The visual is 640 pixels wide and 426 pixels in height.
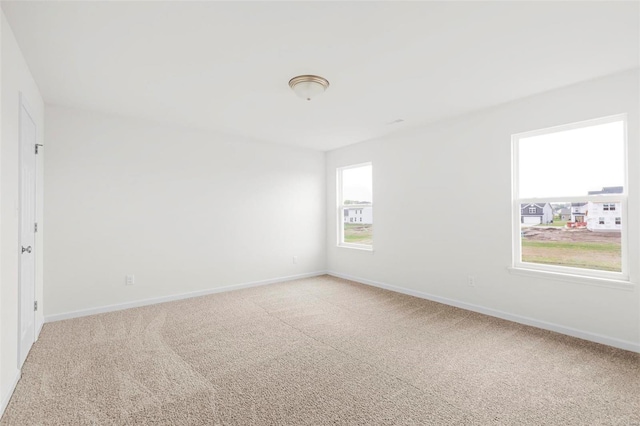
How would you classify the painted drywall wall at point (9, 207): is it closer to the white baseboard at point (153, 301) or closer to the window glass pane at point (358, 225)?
the white baseboard at point (153, 301)

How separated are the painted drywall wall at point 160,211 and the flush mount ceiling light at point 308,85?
229 cm

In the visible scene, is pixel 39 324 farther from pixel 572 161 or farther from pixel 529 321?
pixel 572 161

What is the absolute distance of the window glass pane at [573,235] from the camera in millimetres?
2893

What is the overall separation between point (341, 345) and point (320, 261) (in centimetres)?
315

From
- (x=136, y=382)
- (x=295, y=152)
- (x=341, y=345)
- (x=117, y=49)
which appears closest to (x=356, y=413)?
(x=341, y=345)

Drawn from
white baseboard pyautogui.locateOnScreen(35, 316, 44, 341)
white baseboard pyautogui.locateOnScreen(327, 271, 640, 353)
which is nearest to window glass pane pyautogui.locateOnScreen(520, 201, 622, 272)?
white baseboard pyautogui.locateOnScreen(327, 271, 640, 353)

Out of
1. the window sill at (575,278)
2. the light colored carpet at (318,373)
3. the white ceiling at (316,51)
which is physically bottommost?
the light colored carpet at (318,373)

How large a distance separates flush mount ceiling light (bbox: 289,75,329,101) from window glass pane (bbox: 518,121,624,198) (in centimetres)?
241

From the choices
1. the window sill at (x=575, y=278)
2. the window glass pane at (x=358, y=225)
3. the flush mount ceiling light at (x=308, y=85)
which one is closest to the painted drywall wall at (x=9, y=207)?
the flush mount ceiling light at (x=308, y=85)

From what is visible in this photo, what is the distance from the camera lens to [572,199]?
308 centimetres

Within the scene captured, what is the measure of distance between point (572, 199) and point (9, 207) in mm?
4823

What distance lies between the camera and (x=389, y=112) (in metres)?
3.77

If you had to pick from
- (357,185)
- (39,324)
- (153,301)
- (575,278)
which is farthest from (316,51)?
(39,324)

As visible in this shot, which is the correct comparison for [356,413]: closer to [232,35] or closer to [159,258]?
[232,35]
